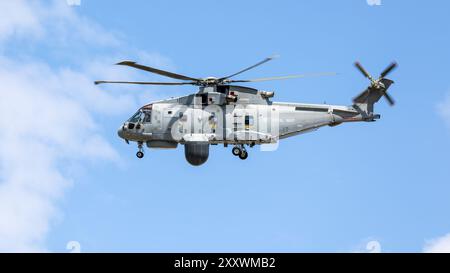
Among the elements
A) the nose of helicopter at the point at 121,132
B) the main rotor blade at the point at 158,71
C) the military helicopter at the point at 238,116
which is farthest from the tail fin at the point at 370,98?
the nose of helicopter at the point at 121,132

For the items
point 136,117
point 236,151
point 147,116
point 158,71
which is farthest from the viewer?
point 136,117

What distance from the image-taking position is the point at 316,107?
67625 millimetres

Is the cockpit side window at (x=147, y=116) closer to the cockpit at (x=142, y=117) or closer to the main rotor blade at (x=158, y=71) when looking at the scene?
the cockpit at (x=142, y=117)

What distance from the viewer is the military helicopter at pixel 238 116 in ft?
221

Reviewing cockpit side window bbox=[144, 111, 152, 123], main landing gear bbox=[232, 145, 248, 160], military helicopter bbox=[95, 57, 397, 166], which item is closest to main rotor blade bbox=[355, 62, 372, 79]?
military helicopter bbox=[95, 57, 397, 166]

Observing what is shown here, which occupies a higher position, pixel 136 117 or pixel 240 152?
pixel 136 117

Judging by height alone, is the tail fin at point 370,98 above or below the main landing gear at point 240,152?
above

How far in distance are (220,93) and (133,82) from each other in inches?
259

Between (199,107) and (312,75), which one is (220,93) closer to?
(199,107)

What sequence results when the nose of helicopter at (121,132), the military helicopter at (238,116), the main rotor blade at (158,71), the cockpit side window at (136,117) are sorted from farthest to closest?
the nose of helicopter at (121,132) → the cockpit side window at (136,117) → the military helicopter at (238,116) → the main rotor blade at (158,71)

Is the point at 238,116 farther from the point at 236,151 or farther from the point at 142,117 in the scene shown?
the point at 142,117

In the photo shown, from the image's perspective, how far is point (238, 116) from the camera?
67.5 meters

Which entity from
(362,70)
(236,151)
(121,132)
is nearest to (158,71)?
(121,132)
